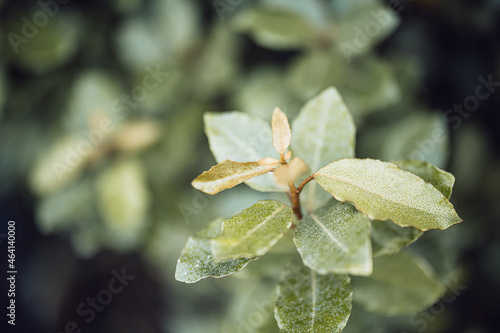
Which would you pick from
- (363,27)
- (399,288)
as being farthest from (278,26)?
(399,288)

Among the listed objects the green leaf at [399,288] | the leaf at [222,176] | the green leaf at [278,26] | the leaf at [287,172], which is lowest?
the green leaf at [399,288]

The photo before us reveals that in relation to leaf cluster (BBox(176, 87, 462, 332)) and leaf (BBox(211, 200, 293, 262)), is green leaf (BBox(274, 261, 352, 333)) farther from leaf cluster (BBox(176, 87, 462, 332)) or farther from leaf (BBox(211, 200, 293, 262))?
leaf (BBox(211, 200, 293, 262))

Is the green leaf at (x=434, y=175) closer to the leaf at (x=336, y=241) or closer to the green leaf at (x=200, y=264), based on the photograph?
the leaf at (x=336, y=241)

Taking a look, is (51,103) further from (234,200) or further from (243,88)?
(234,200)

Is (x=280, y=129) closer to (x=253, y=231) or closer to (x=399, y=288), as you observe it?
(x=253, y=231)

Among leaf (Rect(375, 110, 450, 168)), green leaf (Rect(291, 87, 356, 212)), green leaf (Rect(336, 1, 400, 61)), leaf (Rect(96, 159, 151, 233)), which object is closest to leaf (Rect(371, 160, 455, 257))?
green leaf (Rect(291, 87, 356, 212))

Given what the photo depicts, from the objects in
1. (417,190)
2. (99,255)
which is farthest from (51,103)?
(417,190)

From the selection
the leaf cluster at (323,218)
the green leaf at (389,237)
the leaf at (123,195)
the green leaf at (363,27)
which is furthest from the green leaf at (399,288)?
the leaf at (123,195)
